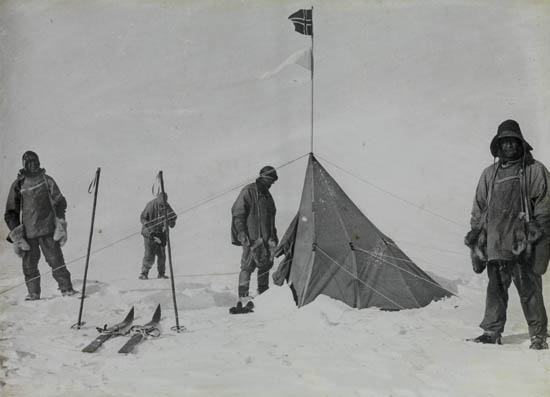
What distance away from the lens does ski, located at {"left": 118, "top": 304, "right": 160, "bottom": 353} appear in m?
4.53

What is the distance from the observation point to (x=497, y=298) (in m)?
4.49

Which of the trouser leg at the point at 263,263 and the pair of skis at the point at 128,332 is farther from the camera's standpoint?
the trouser leg at the point at 263,263

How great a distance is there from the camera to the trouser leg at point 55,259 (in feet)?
20.0

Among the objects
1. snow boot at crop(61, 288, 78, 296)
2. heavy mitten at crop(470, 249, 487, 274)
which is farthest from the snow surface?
heavy mitten at crop(470, 249, 487, 274)

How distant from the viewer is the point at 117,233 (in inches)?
328

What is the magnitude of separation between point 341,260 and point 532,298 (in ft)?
6.00

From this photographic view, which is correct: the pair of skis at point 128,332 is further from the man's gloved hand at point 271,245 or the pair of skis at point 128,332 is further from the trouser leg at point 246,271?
the man's gloved hand at point 271,245

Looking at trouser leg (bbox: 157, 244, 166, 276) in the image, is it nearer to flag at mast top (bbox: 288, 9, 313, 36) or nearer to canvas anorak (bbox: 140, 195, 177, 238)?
canvas anorak (bbox: 140, 195, 177, 238)

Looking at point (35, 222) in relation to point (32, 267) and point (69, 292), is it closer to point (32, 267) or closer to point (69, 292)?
point (32, 267)

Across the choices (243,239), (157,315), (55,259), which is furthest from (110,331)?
(243,239)

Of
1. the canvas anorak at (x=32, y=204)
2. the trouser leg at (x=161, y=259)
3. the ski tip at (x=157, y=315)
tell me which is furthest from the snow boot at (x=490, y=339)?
the canvas anorak at (x=32, y=204)

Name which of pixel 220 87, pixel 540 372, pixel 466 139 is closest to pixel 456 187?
pixel 466 139

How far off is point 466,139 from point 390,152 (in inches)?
49.2

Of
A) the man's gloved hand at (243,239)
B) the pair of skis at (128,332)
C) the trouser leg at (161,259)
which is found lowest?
the pair of skis at (128,332)
